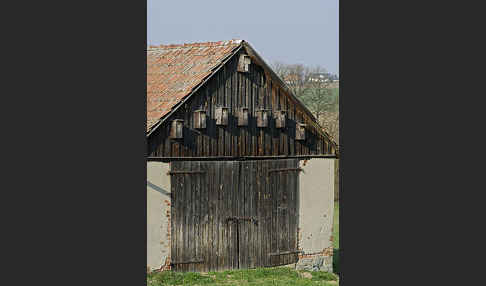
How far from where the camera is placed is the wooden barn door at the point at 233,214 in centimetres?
1338

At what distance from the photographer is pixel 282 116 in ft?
47.4

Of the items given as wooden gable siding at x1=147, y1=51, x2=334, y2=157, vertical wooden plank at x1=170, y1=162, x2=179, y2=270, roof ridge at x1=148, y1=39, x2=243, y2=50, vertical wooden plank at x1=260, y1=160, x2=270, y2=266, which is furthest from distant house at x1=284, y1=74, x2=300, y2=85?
vertical wooden plank at x1=170, y1=162, x2=179, y2=270

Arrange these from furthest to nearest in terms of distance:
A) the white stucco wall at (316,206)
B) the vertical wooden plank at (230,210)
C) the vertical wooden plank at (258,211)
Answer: the white stucco wall at (316,206) < the vertical wooden plank at (258,211) < the vertical wooden plank at (230,210)

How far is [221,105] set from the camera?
1363 cm

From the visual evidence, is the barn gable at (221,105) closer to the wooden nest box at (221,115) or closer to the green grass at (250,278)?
the wooden nest box at (221,115)

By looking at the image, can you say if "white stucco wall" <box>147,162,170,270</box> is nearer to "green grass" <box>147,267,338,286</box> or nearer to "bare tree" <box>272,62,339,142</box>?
"green grass" <box>147,267,338,286</box>

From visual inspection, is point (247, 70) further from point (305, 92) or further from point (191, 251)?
point (305, 92)

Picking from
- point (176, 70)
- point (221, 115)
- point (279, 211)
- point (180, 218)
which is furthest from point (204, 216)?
point (176, 70)

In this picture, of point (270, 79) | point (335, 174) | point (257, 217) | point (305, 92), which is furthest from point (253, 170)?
point (305, 92)

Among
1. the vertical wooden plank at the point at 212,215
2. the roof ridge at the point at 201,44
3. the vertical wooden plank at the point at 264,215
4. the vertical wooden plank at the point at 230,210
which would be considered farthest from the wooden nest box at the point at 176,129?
the vertical wooden plank at the point at 264,215

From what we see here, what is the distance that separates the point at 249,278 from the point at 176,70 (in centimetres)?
415

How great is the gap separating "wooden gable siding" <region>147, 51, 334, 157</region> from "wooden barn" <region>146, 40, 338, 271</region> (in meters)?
0.02

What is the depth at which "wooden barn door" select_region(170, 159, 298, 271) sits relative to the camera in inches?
527

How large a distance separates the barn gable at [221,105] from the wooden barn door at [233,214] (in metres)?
0.33
